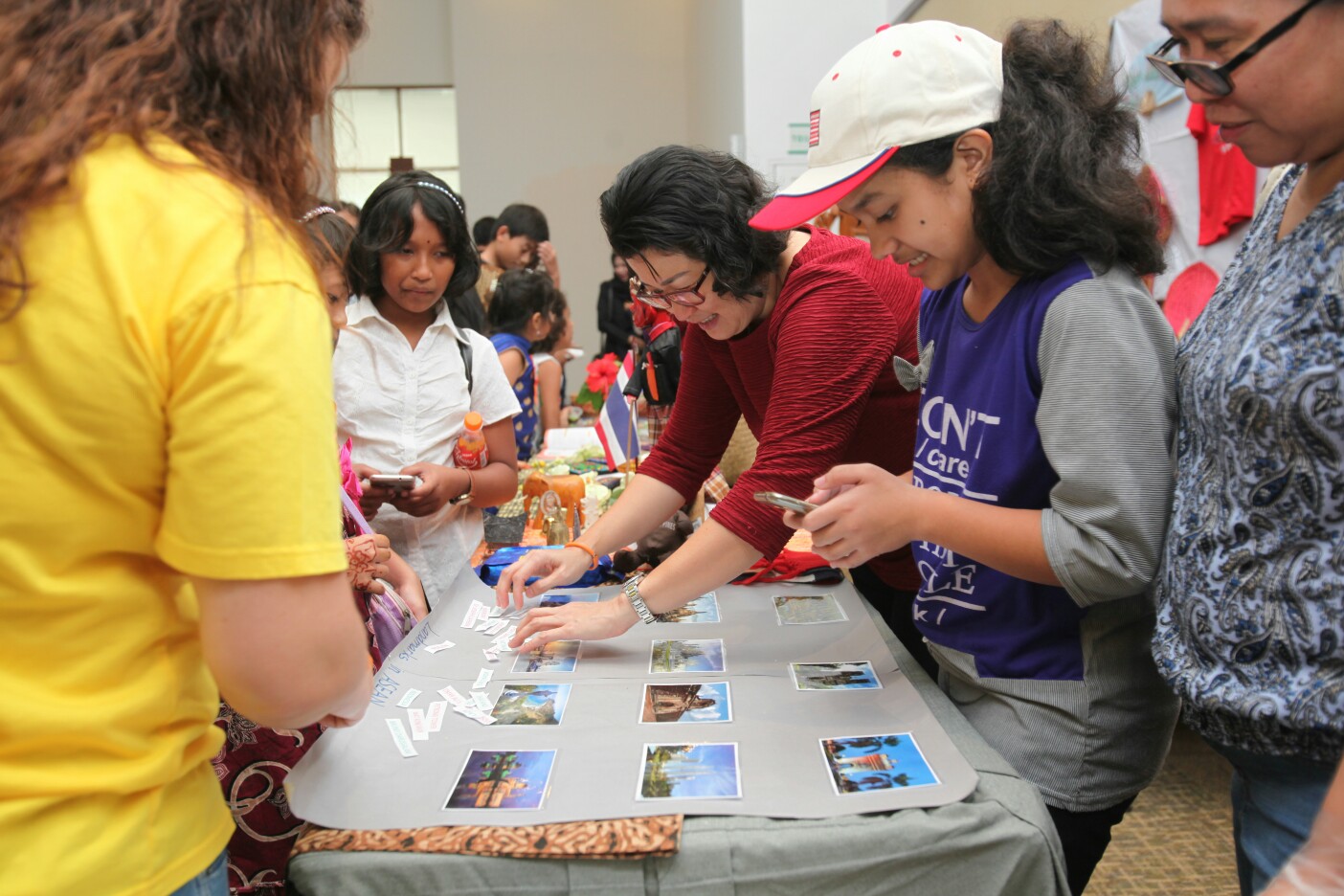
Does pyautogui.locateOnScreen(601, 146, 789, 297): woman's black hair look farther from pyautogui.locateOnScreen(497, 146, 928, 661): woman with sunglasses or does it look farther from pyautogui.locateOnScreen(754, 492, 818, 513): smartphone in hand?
pyautogui.locateOnScreen(754, 492, 818, 513): smartphone in hand

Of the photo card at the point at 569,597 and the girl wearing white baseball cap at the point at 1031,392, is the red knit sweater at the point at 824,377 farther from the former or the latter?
the photo card at the point at 569,597

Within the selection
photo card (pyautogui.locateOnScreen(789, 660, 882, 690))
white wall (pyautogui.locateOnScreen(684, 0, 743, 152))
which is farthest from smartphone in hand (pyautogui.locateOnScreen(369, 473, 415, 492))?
white wall (pyautogui.locateOnScreen(684, 0, 743, 152))

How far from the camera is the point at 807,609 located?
169 cm

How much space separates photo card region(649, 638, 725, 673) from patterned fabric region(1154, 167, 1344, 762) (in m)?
0.66

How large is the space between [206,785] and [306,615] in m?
0.24

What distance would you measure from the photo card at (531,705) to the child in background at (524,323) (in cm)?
249

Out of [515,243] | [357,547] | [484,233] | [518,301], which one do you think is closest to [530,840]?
[357,547]

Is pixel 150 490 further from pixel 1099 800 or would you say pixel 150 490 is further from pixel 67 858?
pixel 1099 800

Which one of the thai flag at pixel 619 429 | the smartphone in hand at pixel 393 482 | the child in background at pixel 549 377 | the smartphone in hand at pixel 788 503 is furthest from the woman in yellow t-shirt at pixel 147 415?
the child in background at pixel 549 377

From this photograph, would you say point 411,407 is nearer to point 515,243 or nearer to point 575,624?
point 575,624

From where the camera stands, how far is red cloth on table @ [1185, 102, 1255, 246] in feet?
8.55

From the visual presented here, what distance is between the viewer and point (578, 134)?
934cm

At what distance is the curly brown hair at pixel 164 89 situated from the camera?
0.63 meters

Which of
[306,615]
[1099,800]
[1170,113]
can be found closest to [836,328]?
[1099,800]
